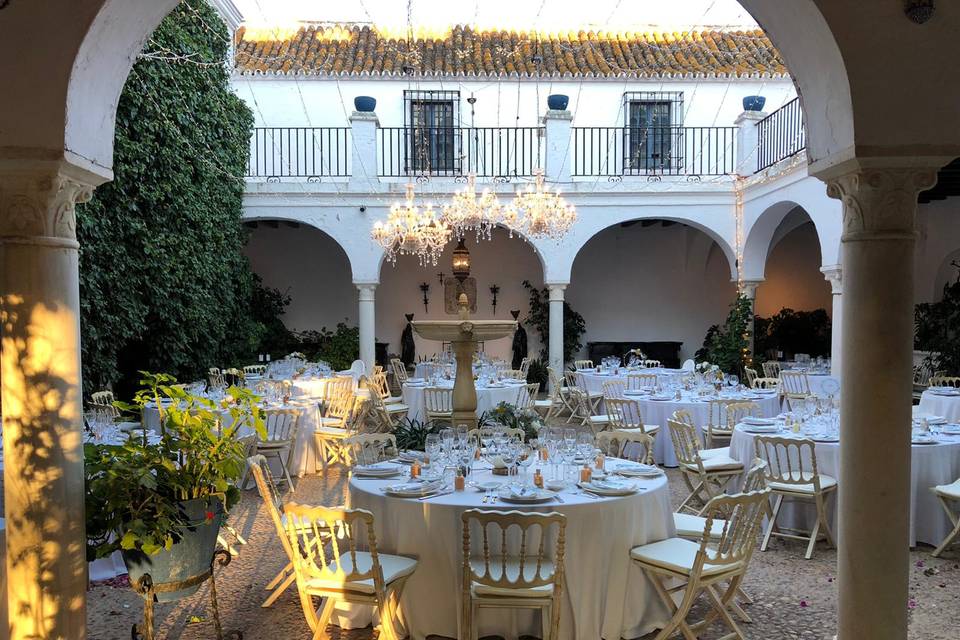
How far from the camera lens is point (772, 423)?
6258 mm

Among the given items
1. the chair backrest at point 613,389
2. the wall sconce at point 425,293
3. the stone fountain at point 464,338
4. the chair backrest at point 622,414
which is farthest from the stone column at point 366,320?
the stone fountain at point 464,338

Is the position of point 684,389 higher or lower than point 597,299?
lower

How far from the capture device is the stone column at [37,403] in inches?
111

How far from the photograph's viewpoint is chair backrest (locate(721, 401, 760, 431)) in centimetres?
703

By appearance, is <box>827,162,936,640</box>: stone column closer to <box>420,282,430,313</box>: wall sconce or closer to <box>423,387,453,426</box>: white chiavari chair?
<box>423,387,453,426</box>: white chiavari chair

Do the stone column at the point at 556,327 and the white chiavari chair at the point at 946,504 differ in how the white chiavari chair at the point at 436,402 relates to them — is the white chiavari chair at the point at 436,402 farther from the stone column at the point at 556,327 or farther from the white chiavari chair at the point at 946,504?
the white chiavari chair at the point at 946,504

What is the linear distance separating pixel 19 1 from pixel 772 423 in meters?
5.97

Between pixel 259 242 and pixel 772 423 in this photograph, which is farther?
pixel 259 242

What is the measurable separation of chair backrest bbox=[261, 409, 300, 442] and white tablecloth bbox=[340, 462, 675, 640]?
3.28 m

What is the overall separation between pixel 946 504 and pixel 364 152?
1000 cm

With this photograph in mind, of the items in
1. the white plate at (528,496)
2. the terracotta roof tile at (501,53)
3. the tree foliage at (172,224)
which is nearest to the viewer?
the white plate at (528,496)

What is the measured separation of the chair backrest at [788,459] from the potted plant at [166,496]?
3682 millimetres

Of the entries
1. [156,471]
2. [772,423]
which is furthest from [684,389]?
→ [156,471]

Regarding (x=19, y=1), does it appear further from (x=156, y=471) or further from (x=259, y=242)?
(x=259, y=242)
